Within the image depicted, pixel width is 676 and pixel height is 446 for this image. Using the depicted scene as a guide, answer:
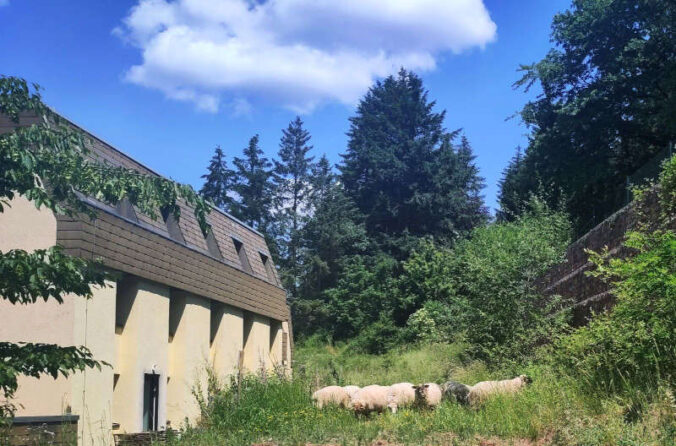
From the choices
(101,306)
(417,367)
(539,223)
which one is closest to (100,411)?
(101,306)

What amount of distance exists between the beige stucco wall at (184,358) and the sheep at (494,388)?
7577 millimetres

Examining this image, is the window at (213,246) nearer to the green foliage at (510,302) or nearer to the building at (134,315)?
the building at (134,315)

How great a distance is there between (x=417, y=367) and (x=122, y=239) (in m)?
13.9

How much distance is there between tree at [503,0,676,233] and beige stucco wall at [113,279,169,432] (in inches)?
715

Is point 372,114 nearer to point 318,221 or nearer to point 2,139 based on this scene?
point 318,221

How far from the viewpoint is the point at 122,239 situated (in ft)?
51.8

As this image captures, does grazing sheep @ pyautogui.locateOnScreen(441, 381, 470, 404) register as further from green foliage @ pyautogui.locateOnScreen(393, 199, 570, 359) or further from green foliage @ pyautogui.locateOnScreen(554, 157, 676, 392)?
green foliage @ pyautogui.locateOnScreen(554, 157, 676, 392)

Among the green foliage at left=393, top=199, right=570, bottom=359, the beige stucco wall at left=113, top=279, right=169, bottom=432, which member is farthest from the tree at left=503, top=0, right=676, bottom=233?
the beige stucco wall at left=113, top=279, right=169, bottom=432

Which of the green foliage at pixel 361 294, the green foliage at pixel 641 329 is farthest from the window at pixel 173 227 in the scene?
the green foliage at pixel 361 294

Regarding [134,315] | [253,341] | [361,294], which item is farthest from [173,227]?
[361,294]

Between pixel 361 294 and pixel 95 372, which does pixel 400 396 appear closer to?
pixel 95 372

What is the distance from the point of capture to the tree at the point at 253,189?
5531 centimetres

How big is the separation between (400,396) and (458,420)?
439 cm

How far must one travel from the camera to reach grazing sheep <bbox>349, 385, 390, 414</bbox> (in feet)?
50.2
